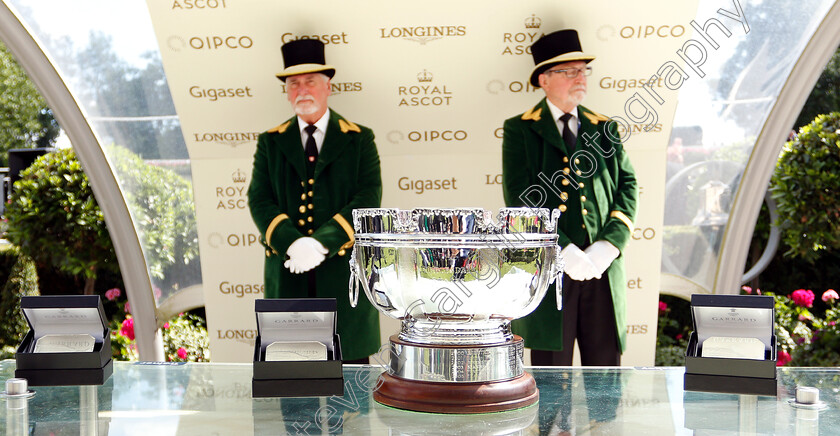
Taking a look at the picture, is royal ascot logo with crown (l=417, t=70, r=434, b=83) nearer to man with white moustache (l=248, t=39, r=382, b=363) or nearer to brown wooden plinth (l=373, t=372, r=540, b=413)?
man with white moustache (l=248, t=39, r=382, b=363)

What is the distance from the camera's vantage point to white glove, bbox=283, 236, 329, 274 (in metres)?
3.66

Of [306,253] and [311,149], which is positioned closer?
[306,253]

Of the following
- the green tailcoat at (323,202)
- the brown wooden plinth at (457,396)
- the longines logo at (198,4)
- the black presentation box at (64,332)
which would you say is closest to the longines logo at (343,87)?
the green tailcoat at (323,202)

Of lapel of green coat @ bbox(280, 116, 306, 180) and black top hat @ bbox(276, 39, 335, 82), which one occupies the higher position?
black top hat @ bbox(276, 39, 335, 82)

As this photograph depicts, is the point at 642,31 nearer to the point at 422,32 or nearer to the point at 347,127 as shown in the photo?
the point at 422,32

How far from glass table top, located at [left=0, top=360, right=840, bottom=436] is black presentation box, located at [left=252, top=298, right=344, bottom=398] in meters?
0.03

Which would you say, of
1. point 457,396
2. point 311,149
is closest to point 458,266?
point 457,396

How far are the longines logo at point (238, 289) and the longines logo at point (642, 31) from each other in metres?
2.29

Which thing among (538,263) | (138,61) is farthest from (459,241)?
(138,61)

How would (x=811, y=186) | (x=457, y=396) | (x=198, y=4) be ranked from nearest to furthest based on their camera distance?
(x=457, y=396) < (x=198, y=4) < (x=811, y=186)

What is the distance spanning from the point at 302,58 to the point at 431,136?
0.86 metres

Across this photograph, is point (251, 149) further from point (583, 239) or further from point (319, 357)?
point (319, 357)

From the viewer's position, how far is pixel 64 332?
5.92 feet

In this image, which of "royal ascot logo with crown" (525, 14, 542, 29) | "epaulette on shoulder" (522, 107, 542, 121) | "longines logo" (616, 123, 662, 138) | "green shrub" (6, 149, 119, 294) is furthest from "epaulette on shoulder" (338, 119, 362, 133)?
"green shrub" (6, 149, 119, 294)
